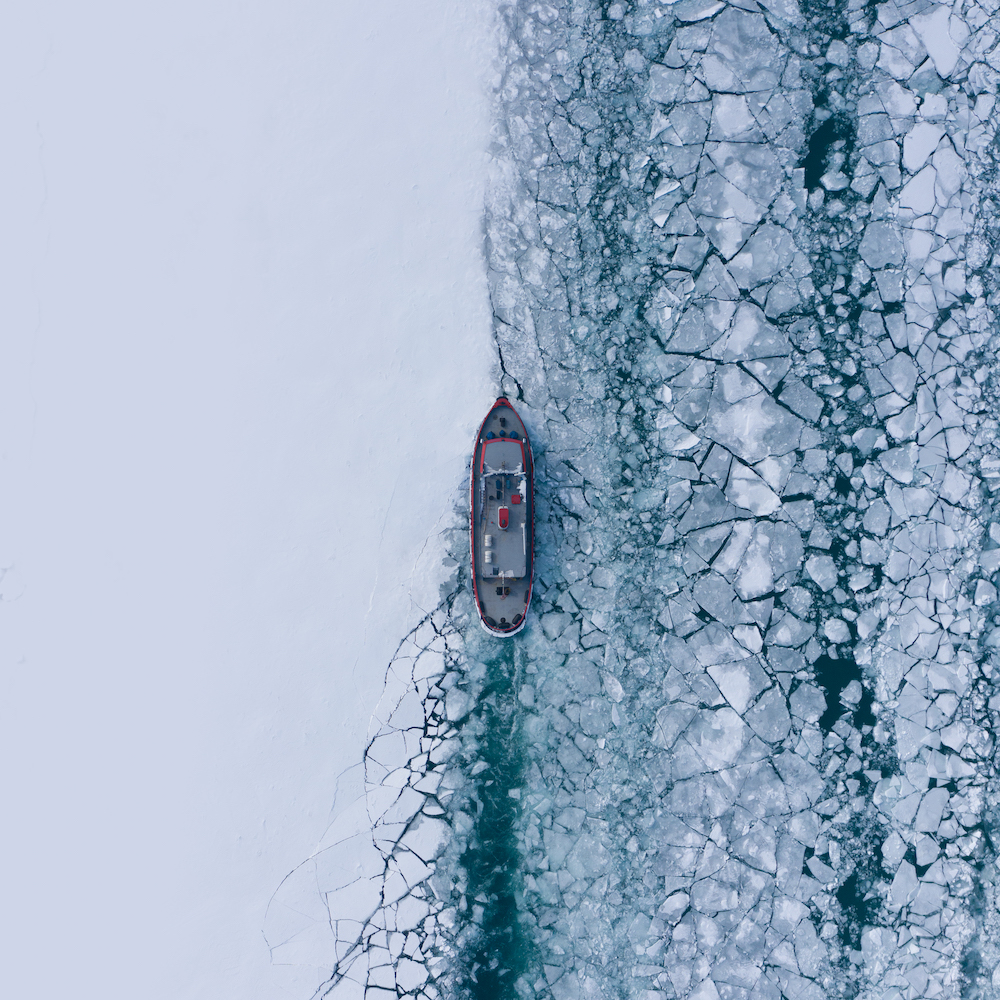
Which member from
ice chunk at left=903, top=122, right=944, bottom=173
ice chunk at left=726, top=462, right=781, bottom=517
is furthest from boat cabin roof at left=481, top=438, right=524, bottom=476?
ice chunk at left=903, top=122, right=944, bottom=173

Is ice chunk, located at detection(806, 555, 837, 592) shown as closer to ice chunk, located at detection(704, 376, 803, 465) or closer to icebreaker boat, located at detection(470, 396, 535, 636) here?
ice chunk, located at detection(704, 376, 803, 465)

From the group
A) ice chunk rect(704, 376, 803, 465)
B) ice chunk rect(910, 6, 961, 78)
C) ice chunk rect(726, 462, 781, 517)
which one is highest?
ice chunk rect(910, 6, 961, 78)

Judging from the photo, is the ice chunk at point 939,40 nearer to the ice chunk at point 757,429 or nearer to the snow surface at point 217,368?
the ice chunk at point 757,429

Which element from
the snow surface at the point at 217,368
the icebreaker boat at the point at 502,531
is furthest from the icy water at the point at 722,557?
the snow surface at the point at 217,368

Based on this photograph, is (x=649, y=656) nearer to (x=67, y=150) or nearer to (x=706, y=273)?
(x=706, y=273)

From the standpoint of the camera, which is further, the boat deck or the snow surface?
the snow surface

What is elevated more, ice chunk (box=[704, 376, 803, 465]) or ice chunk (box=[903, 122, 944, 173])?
ice chunk (box=[903, 122, 944, 173])
